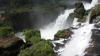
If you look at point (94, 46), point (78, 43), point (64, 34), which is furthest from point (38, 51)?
point (64, 34)

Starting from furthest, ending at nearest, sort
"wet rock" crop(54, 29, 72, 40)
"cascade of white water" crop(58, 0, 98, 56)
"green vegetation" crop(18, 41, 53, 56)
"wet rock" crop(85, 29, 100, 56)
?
"wet rock" crop(54, 29, 72, 40)
"cascade of white water" crop(58, 0, 98, 56)
"wet rock" crop(85, 29, 100, 56)
"green vegetation" crop(18, 41, 53, 56)

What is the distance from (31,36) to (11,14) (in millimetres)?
27307

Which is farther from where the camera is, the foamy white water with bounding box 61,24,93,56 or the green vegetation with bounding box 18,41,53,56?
the foamy white water with bounding box 61,24,93,56

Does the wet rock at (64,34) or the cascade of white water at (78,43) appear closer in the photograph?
the cascade of white water at (78,43)

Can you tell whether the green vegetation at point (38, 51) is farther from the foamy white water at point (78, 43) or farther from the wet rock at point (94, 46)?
the wet rock at point (94, 46)

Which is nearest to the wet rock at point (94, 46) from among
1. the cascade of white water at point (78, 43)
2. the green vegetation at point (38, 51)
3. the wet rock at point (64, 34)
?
the cascade of white water at point (78, 43)

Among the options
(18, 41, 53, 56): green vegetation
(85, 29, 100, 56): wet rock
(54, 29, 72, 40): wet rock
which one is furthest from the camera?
(54, 29, 72, 40): wet rock

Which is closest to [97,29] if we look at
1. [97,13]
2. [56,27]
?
[97,13]

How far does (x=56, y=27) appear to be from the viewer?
42094 mm

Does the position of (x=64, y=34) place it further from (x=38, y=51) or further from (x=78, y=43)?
(x=38, y=51)

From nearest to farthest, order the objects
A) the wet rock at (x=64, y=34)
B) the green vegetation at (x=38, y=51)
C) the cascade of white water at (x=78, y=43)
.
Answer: the green vegetation at (x=38, y=51) → the cascade of white water at (x=78, y=43) → the wet rock at (x=64, y=34)

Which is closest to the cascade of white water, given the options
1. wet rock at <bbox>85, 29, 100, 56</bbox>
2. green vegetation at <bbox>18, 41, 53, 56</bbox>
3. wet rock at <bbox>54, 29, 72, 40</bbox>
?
wet rock at <bbox>85, 29, 100, 56</bbox>

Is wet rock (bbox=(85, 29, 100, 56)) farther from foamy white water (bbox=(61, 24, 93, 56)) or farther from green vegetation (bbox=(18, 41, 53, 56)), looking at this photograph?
green vegetation (bbox=(18, 41, 53, 56))

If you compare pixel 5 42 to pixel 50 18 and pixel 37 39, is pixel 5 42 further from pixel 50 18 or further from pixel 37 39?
pixel 50 18
